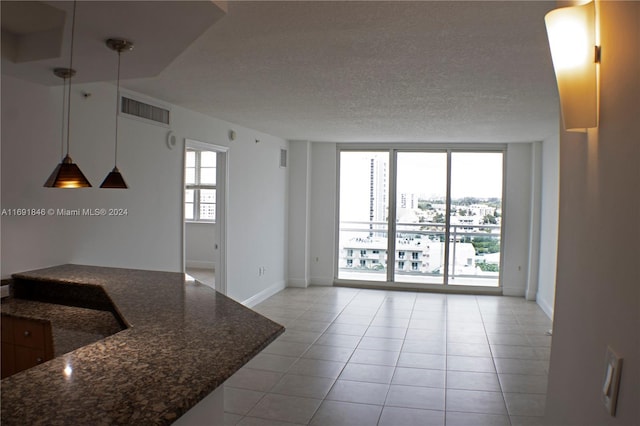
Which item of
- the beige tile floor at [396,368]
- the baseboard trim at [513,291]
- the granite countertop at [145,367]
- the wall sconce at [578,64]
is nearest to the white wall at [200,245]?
the beige tile floor at [396,368]

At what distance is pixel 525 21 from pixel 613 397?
1.96 meters

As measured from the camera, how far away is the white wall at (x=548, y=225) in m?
6.43

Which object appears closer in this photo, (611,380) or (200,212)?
(611,380)

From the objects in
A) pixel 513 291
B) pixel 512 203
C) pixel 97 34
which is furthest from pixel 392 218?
pixel 97 34

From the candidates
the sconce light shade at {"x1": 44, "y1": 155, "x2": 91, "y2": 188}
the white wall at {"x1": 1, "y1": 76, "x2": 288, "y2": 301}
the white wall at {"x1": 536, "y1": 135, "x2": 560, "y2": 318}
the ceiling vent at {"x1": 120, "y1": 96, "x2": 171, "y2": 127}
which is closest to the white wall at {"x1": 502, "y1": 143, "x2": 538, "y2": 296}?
the white wall at {"x1": 536, "y1": 135, "x2": 560, "y2": 318}

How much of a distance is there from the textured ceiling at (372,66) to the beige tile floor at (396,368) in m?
2.46

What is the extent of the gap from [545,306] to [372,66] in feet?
16.7

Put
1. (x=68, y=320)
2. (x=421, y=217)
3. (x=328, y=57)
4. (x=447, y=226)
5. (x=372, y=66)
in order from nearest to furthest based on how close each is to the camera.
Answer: (x=68, y=320) < (x=328, y=57) < (x=372, y=66) < (x=447, y=226) < (x=421, y=217)

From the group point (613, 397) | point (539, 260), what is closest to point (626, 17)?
point (613, 397)

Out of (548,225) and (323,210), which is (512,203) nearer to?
(548,225)

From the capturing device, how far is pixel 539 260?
24.2ft

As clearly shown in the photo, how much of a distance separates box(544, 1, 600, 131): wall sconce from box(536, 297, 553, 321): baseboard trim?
588 centimetres

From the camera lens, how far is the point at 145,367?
60.1 inches

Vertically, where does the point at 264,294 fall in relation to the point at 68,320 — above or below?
below
